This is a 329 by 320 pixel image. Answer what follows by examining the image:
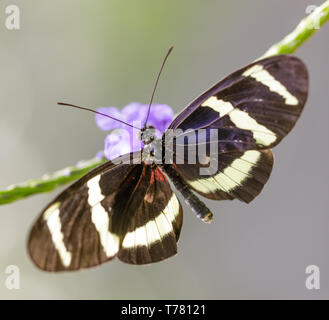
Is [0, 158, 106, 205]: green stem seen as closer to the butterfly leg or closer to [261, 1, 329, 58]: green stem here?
the butterfly leg

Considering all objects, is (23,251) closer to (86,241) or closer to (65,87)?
(65,87)

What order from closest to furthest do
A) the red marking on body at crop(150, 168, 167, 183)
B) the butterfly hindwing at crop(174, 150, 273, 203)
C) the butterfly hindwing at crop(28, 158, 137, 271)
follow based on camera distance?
the butterfly hindwing at crop(28, 158, 137, 271), the butterfly hindwing at crop(174, 150, 273, 203), the red marking on body at crop(150, 168, 167, 183)

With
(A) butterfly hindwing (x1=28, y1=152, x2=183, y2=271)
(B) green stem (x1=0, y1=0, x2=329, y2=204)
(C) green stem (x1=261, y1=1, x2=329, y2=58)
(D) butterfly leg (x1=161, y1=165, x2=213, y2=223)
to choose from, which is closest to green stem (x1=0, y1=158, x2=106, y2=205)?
(B) green stem (x1=0, y1=0, x2=329, y2=204)

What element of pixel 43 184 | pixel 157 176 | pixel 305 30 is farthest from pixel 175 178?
pixel 305 30

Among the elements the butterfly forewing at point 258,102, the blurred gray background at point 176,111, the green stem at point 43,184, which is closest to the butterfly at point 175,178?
the butterfly forewing at point 258,102

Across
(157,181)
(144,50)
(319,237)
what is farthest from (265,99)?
(144,50)

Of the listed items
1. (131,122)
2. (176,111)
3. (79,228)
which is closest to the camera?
(79,228)

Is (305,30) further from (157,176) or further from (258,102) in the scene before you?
(157,176)
